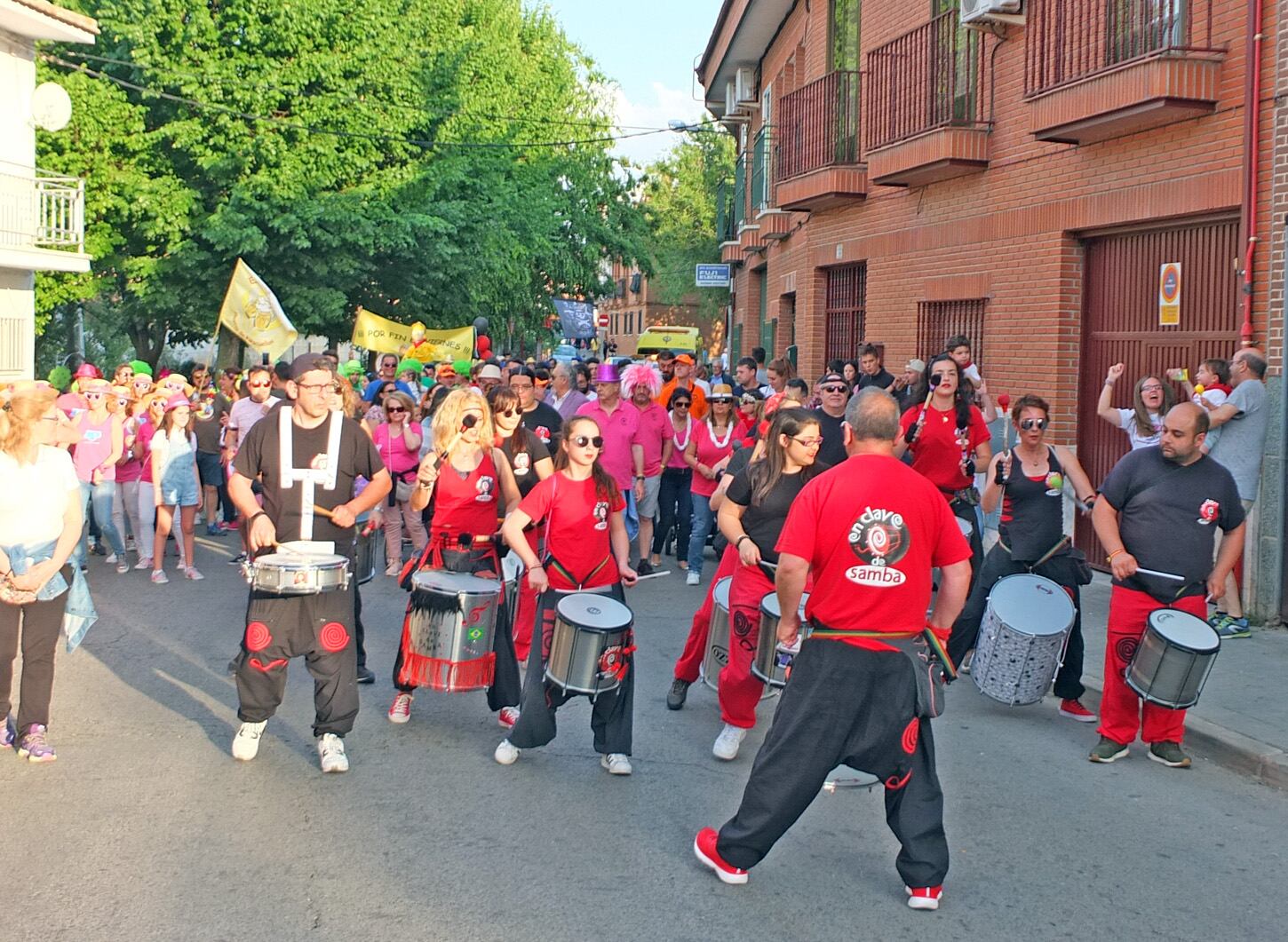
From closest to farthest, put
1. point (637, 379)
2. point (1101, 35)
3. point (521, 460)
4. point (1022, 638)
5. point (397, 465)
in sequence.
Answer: point (1022, 638)
point (521, 460)
point (397, 465)
point (1101, 35)
point (637, 379)

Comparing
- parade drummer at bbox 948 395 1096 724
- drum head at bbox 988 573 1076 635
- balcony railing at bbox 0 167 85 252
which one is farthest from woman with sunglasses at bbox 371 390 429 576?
balcony railing at bbox 0 167 85 252

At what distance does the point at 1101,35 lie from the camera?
12375 mm

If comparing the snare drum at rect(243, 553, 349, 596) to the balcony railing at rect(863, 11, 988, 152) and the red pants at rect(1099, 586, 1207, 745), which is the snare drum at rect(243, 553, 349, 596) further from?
the balcony railing at rect(863, 11, 988, 152)

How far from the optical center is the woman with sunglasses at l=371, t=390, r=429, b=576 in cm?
1205

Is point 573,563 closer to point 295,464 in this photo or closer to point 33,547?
point 295,464

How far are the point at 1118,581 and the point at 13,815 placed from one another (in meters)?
5.13

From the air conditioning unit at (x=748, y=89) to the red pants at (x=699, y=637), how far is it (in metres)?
22.2

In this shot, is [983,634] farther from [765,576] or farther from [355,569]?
[355,569]

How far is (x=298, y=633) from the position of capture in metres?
6.62

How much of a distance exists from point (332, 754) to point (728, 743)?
1851 millimetres

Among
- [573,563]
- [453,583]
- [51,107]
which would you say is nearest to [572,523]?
[573,563]

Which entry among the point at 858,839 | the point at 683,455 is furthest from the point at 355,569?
the point at 683,455

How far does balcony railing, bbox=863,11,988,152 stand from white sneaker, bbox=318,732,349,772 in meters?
10.4

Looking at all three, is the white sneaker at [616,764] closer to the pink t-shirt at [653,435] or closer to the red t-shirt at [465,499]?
the red t-shirt at [465,499]
